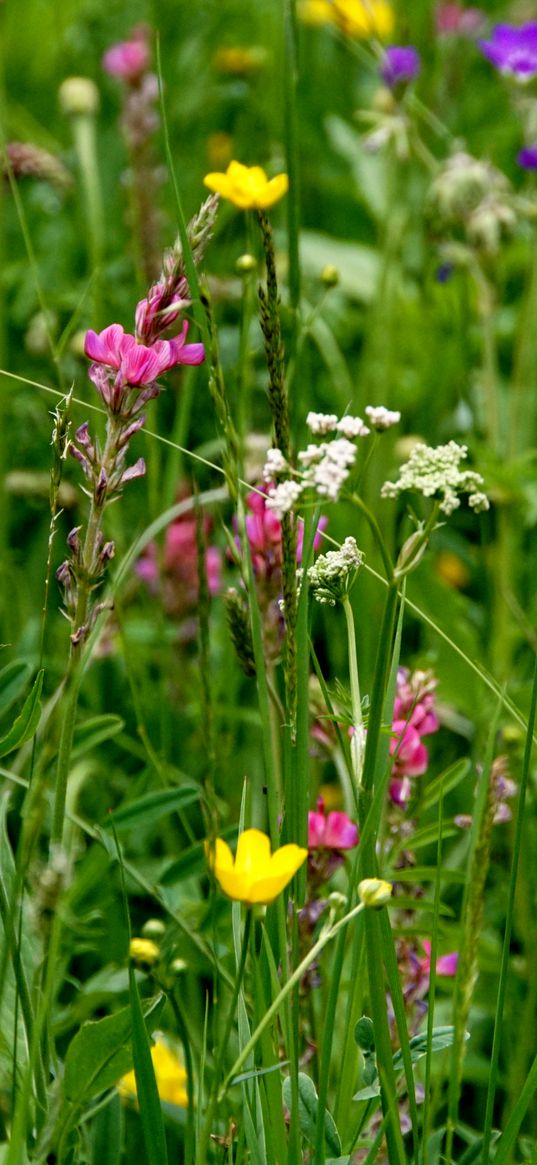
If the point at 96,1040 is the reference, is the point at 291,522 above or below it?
above

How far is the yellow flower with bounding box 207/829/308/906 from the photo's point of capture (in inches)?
23.9

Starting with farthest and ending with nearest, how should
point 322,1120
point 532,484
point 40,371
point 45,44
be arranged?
point 45,44
point 40,371
point 532,484
point 322,1120

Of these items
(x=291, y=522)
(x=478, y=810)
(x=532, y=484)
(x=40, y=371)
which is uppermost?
(x=40, y=371)

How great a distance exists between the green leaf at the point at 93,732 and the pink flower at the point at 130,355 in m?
0.39

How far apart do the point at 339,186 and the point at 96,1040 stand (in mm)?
2133

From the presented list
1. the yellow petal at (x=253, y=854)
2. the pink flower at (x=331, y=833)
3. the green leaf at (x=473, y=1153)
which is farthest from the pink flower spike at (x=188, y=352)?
the green leaf at (x=473, y=1153)

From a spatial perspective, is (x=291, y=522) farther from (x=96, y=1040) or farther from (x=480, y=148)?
(x=480, y=148)

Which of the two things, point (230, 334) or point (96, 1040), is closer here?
point (96, 1040)

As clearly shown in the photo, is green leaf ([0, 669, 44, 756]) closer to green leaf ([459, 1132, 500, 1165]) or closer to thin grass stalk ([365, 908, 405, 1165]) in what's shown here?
thin grass stalk ([365, 908, 405, 1165])

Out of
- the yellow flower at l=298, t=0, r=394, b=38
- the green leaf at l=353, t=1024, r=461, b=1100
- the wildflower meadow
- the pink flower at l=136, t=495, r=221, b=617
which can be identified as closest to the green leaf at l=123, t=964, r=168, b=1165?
the wildflower meadow

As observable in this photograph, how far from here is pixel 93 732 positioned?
1.12m

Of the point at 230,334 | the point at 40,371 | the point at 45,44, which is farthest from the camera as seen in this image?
the point at 45,44

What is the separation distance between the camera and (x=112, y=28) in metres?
2.75

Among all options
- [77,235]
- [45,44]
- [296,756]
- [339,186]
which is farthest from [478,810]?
[45,44]
